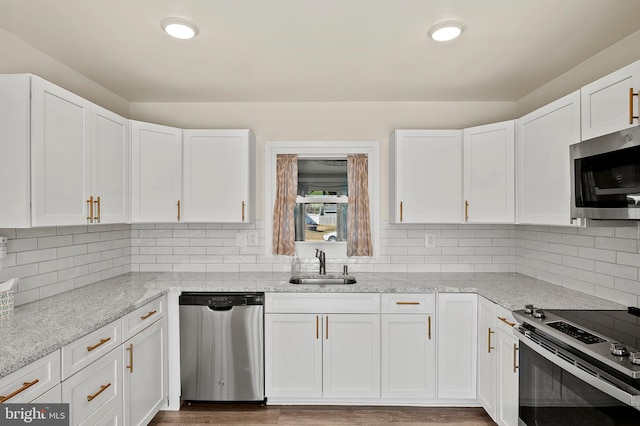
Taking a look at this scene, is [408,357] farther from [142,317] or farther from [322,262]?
[142,317]

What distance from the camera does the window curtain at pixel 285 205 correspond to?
3295mm

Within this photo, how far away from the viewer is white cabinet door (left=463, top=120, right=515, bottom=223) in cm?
274

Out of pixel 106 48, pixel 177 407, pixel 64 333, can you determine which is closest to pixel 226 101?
pixel 106 48

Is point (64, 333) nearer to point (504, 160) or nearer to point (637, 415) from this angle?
point (637, 415)

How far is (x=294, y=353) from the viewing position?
2.68 metres

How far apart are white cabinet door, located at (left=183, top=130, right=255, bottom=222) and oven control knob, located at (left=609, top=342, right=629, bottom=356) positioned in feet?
8.10

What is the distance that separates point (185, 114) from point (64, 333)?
7.47 ft

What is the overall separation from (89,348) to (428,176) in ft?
8.60

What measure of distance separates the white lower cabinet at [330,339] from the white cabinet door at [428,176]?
2.78 ft

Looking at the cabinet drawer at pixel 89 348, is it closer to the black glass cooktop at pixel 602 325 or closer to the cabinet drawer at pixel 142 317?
the cabinet drawer at pixel 142 317

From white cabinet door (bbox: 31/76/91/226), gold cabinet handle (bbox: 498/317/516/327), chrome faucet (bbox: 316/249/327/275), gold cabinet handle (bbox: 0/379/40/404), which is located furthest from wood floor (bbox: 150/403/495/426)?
white cabinet door (bbox: 31/76/91/226)

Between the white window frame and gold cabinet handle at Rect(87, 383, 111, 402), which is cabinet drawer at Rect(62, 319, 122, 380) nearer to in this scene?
gold cabinet handle at Rect(87, 383, 111, 402)

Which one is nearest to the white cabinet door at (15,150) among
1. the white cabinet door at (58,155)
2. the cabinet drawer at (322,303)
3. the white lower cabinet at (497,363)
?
the white cabinet door at (58,155)

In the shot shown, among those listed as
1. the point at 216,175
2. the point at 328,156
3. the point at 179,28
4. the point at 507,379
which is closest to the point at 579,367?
the point at 507,379
